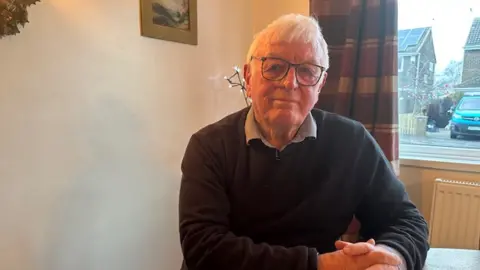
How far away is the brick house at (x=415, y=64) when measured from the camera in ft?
7.71

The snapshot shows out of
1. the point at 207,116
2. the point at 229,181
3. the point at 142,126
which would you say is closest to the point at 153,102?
the point at 142,126

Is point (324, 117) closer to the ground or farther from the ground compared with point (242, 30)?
closer to the ground

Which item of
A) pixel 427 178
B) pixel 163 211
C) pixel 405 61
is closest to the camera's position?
pixel 163 211

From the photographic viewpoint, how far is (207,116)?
2350 mm

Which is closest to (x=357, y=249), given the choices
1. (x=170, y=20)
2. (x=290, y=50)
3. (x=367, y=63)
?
(x=290, y=50)

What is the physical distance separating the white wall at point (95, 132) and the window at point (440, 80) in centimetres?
105

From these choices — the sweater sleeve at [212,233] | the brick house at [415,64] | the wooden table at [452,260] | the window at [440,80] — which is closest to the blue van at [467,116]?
the window at [440,80]

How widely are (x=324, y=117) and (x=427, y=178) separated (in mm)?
1072

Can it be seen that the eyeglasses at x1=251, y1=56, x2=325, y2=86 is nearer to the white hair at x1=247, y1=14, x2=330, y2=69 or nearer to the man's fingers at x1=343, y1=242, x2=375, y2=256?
the white hair at x1=247, y1=14, x2=330, y2=69

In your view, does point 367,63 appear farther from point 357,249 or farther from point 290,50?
point 357,249

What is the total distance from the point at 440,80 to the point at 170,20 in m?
1.42

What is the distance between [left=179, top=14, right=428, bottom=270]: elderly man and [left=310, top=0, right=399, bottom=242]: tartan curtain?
769mm

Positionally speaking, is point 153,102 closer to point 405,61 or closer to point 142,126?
point 142,126

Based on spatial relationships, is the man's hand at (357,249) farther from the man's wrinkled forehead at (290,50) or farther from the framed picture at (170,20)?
the framed picture at (170,20)
